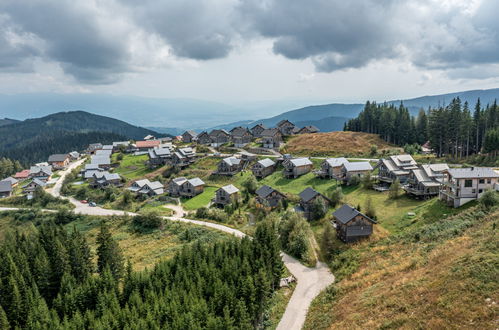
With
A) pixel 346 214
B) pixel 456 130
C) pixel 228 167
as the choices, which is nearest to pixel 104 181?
pixel 228 167

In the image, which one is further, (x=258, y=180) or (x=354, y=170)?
(x=258, y=180)

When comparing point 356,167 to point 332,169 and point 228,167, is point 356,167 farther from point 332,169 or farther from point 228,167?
point 228,167

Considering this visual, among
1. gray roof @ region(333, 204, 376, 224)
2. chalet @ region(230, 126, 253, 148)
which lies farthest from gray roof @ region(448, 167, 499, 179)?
chalet @ region(230, 126, 253, 148)

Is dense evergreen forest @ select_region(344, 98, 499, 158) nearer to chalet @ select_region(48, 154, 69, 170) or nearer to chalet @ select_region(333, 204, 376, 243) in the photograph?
chalet @ select_region(333, 204, 376, 243)

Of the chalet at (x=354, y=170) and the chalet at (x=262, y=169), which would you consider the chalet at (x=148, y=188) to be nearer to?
the chalet at (x=262, y=169)

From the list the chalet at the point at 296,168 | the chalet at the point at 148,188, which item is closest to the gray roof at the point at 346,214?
the chalet at the point at 296,168

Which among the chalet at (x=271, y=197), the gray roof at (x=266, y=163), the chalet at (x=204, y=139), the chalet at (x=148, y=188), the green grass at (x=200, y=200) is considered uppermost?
the chalet at (x=204, y=139)

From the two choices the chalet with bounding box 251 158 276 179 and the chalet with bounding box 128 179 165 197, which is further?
the chalet with bounding box 128 179 165 197
